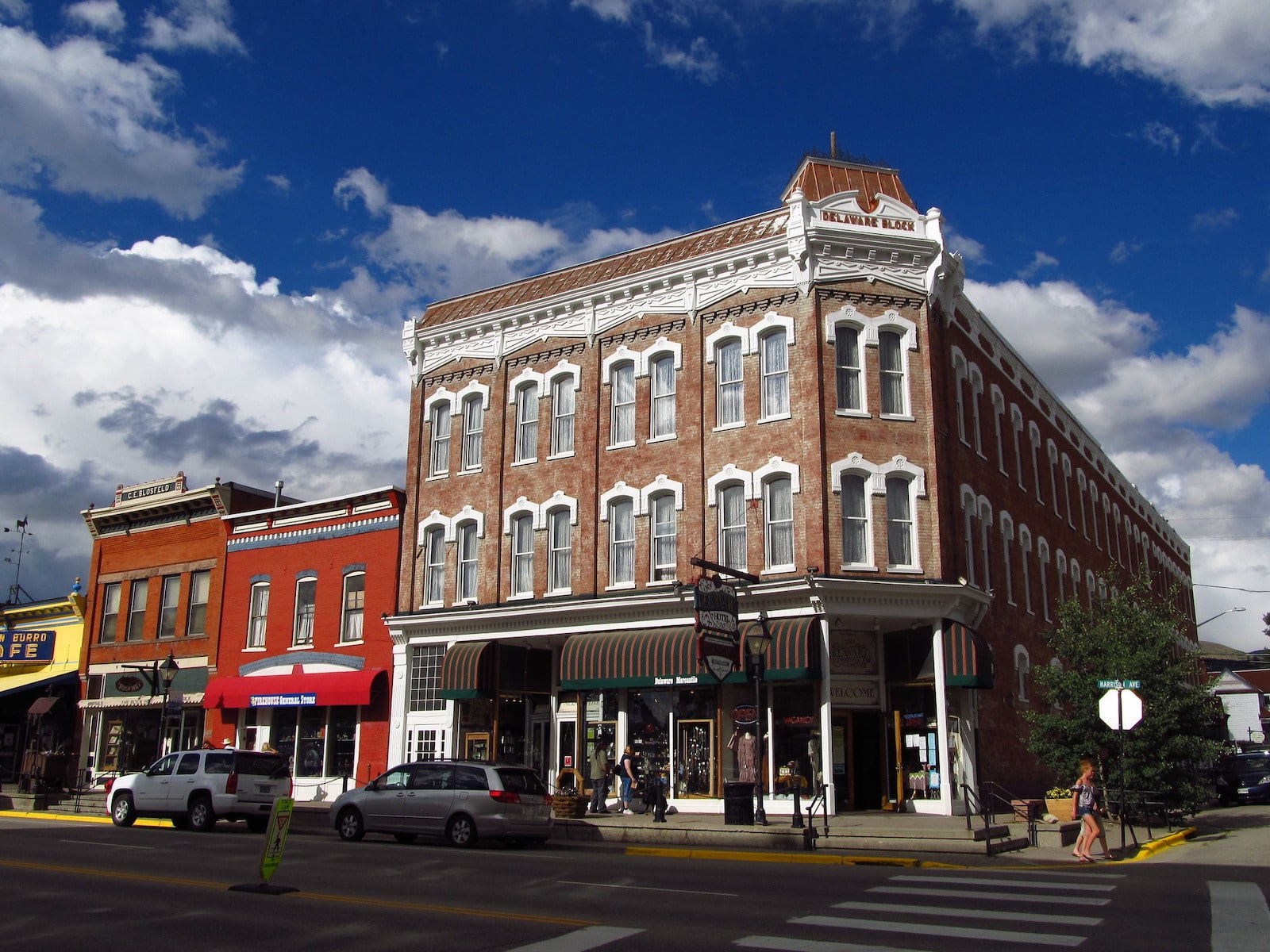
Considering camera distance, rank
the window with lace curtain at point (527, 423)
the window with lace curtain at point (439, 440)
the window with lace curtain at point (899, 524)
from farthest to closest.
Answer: the window with lace curtain at point (439, 440) < the window with lace curtain at point (527, 423) < the window with lace curtain at point (899, 524)

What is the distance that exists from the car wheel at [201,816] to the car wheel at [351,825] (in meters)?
3.56

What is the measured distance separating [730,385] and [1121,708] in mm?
11778

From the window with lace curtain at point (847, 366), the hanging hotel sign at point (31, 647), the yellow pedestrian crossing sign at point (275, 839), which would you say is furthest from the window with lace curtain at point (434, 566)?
the hanging hotel sign at point (31, 647)

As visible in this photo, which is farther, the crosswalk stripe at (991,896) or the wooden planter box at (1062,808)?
the wooden planter box at (1062,808)

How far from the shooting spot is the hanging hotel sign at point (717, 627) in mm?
22203

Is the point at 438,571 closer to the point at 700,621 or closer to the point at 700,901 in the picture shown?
the point at 700,621

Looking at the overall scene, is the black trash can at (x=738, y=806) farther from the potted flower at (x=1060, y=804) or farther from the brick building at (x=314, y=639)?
the brick building at (x=314, y=639)

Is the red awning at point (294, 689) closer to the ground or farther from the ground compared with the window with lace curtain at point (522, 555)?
closer to the ground

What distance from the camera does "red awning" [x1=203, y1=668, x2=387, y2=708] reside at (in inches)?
1217

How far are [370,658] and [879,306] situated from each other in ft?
55.7

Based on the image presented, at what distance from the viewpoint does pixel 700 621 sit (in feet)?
72.7

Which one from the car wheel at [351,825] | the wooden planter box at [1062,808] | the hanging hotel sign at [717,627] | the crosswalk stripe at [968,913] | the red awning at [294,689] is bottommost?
→ the crosswalk stripe at [968,913]

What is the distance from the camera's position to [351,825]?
2072 cm

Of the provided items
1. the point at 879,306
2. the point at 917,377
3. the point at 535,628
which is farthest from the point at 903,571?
the point at 535,628
